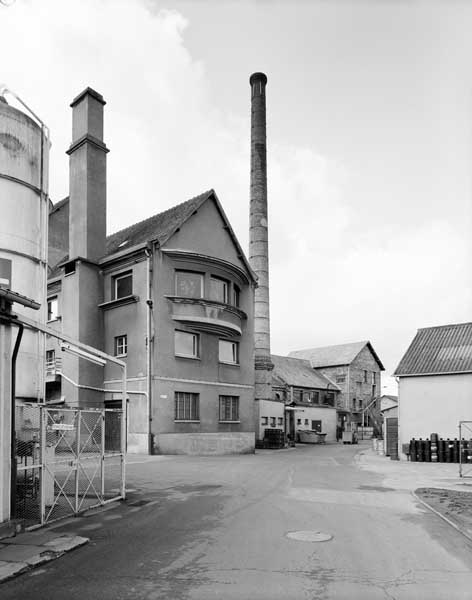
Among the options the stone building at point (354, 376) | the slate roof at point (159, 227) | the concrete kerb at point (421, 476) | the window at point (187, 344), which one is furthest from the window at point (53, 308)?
the stone building at point (354, 376)

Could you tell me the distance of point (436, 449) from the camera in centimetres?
2606

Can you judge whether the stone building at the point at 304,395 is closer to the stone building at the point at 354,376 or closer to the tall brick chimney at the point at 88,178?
the stone building at the point at 354,376

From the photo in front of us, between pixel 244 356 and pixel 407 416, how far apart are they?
10.2 meters

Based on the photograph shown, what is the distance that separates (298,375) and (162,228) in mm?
35552

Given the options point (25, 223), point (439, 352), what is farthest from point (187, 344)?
point (25, 223)

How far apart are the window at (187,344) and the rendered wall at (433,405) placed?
10549 millimetres

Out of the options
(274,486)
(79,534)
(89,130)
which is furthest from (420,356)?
(79,534)

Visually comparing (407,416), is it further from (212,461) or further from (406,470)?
(212,461)

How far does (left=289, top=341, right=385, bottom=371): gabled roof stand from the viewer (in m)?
69.6

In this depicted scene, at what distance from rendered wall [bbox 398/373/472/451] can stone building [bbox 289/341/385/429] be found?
120 ft

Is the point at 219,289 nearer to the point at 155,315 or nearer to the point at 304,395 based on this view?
the point at 155,315

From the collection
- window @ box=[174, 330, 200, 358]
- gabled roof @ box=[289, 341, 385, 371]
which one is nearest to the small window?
window @ box=[174, 330, 200, 358]

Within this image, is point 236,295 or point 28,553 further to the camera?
point 236,295

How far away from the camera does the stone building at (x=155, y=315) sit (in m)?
28.0
